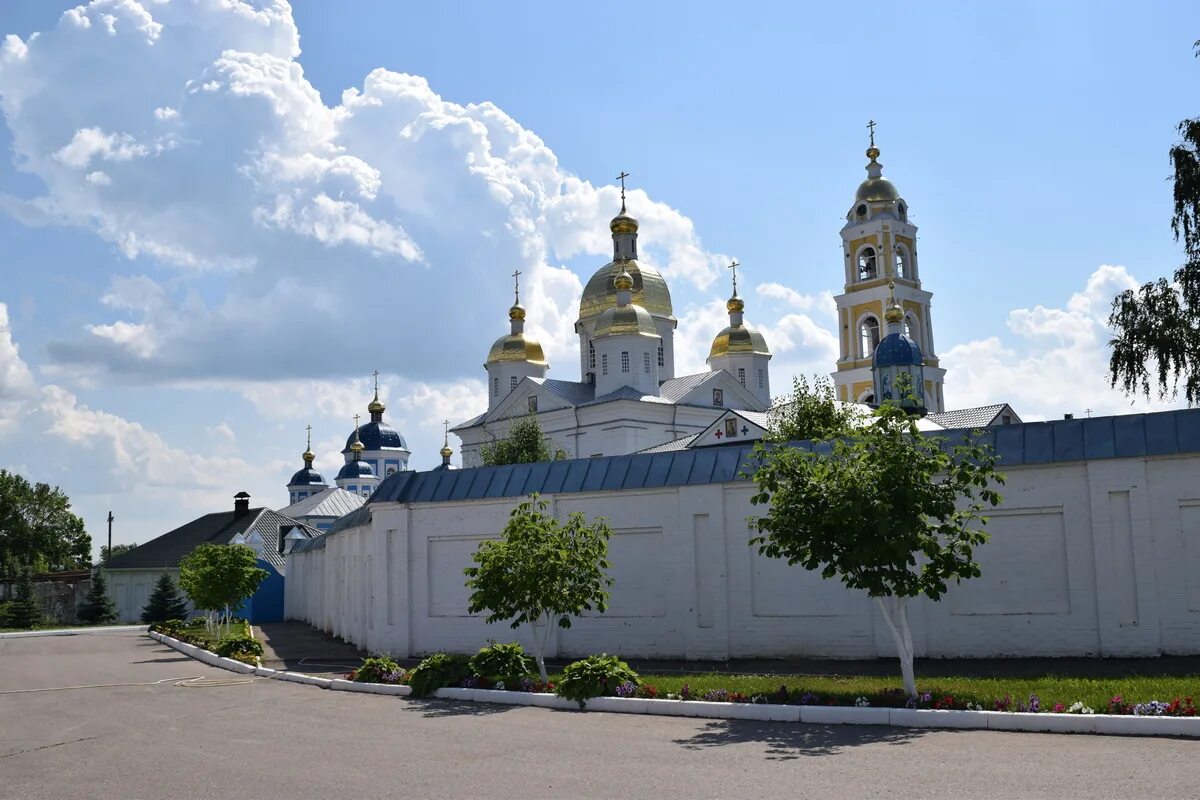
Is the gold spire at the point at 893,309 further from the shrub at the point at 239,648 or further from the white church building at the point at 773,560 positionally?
the shrub at the point at 239,648

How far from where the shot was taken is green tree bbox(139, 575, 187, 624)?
42094 millimetres

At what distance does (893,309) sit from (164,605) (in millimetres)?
35704

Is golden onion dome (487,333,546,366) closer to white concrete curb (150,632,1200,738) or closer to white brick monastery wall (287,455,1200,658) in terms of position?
white brick monastery wall (287,455,1200,658)

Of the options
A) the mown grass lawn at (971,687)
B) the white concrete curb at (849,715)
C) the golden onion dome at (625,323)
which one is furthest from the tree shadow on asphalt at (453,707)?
the golden onion dome at (625,323)

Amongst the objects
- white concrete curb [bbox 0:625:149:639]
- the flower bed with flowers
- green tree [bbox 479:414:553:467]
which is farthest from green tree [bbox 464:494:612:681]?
green tree [bbox 479:414:553:467]

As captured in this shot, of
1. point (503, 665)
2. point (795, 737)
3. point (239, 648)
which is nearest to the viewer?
point (795, 737)

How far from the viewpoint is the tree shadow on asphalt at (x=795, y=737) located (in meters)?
9.47

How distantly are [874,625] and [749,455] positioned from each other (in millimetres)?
3025

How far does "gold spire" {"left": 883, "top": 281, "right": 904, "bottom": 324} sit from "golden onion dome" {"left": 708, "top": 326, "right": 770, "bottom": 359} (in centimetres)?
627

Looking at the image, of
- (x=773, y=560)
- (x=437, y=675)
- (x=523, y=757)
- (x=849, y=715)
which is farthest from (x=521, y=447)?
(x=523, y=757)

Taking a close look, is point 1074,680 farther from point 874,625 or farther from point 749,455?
point 749,455

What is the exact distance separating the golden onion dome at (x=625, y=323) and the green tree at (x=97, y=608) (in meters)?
23.6

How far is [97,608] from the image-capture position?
4488 centimetres

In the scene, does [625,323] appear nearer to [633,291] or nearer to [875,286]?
[633,291]
